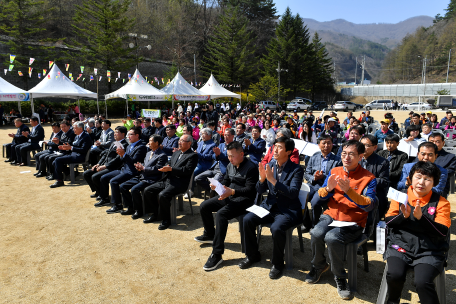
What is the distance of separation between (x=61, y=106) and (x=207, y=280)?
27027 millimetres

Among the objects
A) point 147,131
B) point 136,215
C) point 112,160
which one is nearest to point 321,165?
point 136,215

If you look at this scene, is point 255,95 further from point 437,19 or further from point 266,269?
point 437,19

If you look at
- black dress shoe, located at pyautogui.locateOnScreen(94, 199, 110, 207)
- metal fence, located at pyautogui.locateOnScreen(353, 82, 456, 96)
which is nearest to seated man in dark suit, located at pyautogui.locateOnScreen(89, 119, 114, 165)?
black dress shoe, located at pyautogui.locateOnScreen(94, 199, 110, 207)

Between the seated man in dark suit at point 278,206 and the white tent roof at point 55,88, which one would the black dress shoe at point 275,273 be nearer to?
the seated man in dark suit at point 278,206

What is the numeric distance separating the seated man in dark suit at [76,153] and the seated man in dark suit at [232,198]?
4.32 m

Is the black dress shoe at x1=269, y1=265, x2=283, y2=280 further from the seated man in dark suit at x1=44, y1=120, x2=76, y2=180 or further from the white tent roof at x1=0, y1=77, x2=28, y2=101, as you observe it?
the white tent roof at x1=0, y1=77, x2=28, y2=101

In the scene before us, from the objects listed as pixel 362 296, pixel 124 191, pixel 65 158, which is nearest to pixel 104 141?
pixel 65 158

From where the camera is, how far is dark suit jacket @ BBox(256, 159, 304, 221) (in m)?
3.15

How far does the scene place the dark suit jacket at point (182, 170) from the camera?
4.43 m

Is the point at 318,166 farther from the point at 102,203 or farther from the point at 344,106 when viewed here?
the point at 344,106

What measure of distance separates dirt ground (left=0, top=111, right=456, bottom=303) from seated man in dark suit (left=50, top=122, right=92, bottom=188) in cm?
167

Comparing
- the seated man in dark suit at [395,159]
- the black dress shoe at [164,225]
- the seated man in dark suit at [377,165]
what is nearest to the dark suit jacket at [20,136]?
the black dress shoe at [164,225]

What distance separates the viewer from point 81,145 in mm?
6812

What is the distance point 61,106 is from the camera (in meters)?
25.4
